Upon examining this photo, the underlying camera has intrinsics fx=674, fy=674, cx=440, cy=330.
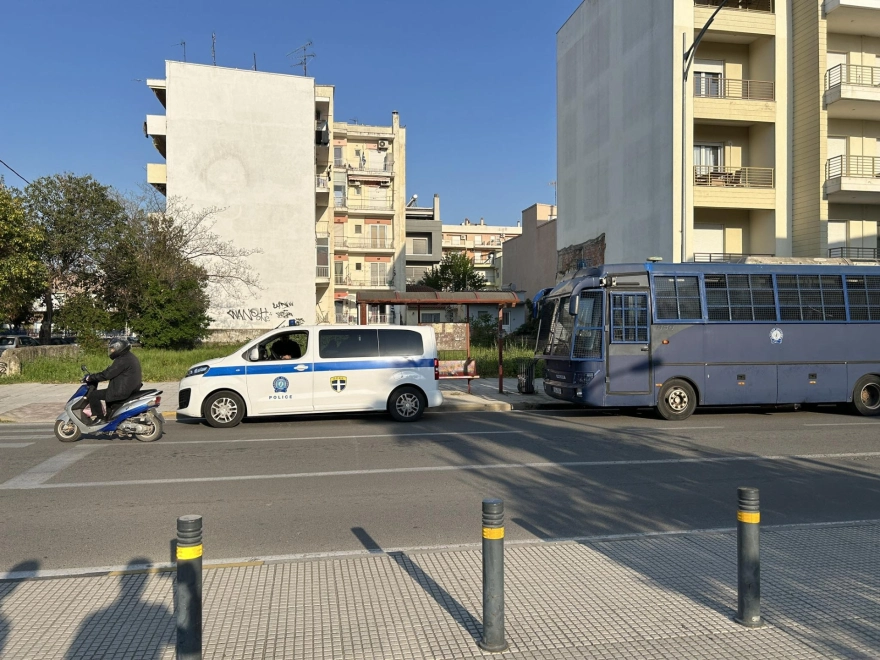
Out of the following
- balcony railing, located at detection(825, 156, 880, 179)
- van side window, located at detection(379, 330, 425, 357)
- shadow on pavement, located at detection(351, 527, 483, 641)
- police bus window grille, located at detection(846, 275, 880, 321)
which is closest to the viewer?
shadow on pavement, located at detection(351, 527, 483, 641)

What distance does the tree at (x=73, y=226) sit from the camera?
3006cm

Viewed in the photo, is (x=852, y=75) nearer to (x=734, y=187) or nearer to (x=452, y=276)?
A: (x=734, y=187)

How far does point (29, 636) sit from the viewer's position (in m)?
4.01

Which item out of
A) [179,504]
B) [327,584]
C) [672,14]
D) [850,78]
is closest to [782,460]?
[327,584]

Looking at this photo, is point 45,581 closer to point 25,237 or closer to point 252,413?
point 252,413

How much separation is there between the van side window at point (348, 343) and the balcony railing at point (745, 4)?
20.6 m

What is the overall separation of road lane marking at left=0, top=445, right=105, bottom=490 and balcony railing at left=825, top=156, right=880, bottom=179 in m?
25.3

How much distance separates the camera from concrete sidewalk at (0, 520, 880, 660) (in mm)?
3863

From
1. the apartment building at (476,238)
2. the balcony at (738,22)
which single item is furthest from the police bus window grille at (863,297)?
the apartment building at (476,238)

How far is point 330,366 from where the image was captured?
13.0 metres

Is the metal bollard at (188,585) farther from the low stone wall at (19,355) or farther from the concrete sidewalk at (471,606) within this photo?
the low stone wall at (19,355)

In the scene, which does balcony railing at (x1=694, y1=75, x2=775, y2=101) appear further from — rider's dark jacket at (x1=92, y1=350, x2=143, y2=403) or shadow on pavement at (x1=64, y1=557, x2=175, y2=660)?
shadow on pavement at (x1=64, y1=557, x2=175, y2=660)

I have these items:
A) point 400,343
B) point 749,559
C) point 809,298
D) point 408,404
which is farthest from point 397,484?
point 809,298

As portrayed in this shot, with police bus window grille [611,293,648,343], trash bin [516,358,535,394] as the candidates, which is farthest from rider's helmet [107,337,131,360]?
trash bin [516,358,535,394]
